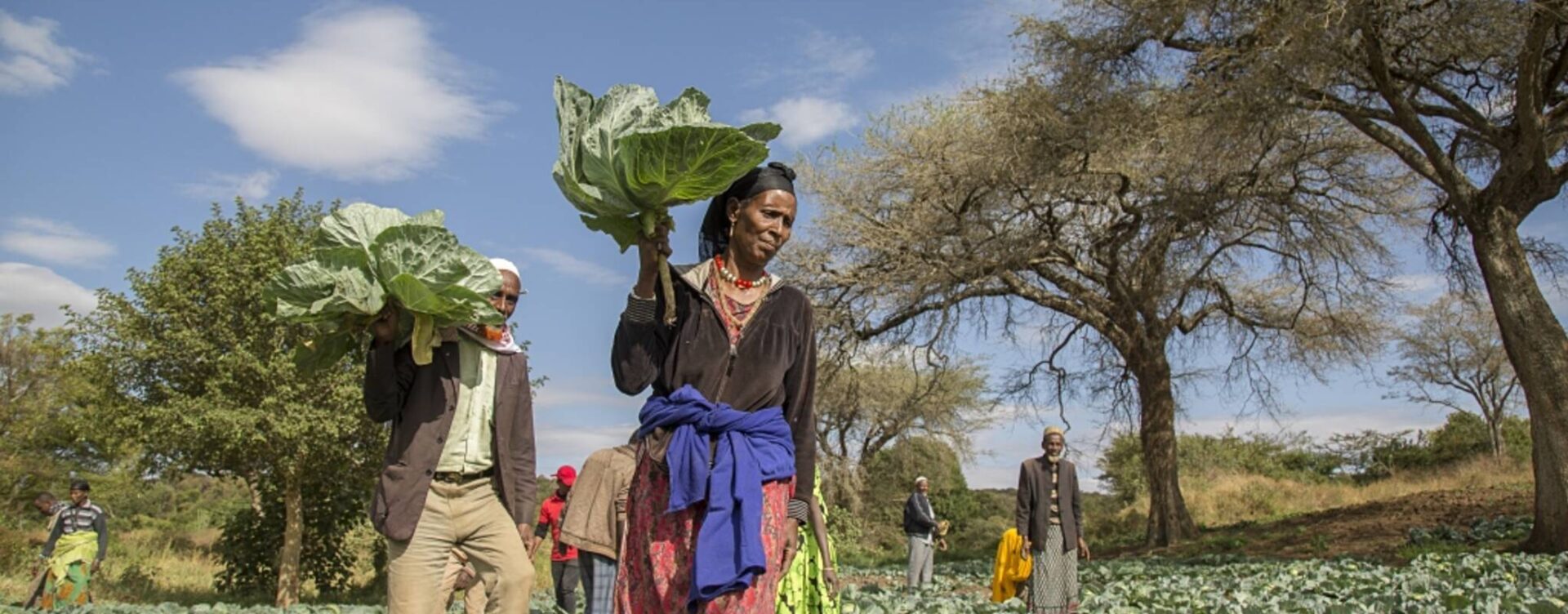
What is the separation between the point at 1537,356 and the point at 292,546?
67.2ft

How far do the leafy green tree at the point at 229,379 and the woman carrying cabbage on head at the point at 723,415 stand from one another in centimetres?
1860

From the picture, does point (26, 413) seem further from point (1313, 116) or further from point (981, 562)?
point (1313, 116)

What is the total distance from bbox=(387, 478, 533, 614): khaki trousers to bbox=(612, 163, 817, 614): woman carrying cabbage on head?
1.49 metres

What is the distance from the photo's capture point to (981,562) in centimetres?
2067

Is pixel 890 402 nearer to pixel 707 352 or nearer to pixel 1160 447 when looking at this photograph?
pixel 1160 447

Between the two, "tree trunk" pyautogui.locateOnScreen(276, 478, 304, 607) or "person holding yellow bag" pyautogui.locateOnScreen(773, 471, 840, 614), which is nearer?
"person holding yellow bag" pyautogui.locateOnScreen(773, 471, 840, 614)

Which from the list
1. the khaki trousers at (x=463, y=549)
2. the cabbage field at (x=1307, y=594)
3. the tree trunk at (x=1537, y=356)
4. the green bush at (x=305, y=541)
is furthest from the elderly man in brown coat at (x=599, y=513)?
the green bush at (x=305, y=541)

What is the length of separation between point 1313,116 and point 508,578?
50.8ft

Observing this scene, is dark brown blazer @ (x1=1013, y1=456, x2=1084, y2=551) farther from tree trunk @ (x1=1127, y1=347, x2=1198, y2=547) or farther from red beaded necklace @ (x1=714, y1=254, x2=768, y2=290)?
tree trunk @ (x1=1127, y1=347, x2=1198, y2=547)

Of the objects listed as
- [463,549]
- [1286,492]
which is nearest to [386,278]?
[463,549]

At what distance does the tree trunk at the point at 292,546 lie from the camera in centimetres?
2116

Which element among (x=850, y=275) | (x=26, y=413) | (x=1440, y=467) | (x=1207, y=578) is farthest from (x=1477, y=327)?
(x=26, y=413)

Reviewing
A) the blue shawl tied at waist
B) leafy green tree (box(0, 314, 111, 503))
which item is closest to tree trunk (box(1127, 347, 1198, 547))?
the blue shawl tied at waist

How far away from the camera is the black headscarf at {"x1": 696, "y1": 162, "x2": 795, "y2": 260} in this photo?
304 centimetres
